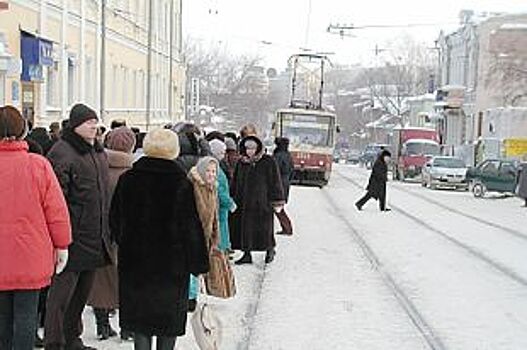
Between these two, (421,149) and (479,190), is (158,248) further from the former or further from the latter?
(421,149)

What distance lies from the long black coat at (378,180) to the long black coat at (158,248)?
1814cm

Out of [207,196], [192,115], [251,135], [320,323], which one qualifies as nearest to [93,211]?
[207,196]

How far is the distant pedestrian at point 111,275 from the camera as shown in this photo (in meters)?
8.31

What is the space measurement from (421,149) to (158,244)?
4443cm

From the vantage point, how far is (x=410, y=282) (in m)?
12.5

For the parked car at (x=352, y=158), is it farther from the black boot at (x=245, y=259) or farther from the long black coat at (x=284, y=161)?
the black boot at (x=245, y=259)

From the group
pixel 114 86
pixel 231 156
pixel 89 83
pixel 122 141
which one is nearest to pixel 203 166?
pixel 122 141

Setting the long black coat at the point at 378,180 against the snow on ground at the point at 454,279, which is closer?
the snow on ground at the point at 454,279

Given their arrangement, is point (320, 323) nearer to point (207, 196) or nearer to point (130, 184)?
point (207, 196)

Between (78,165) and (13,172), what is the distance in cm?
122

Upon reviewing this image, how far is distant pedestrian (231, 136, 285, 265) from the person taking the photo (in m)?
13.1

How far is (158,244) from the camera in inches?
253

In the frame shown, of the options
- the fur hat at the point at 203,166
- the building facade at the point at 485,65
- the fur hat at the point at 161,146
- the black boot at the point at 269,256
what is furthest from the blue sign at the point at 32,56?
the building facade at the point at 485,65

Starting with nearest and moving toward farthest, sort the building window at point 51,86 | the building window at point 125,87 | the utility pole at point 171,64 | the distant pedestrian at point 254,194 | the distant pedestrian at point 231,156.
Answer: the distant pedestrian at point 254,194 < the distant pedestrian at point 231,156 < the building window at point 51,86 < the building window at point 125,87 < the utility pole at point 171,64
